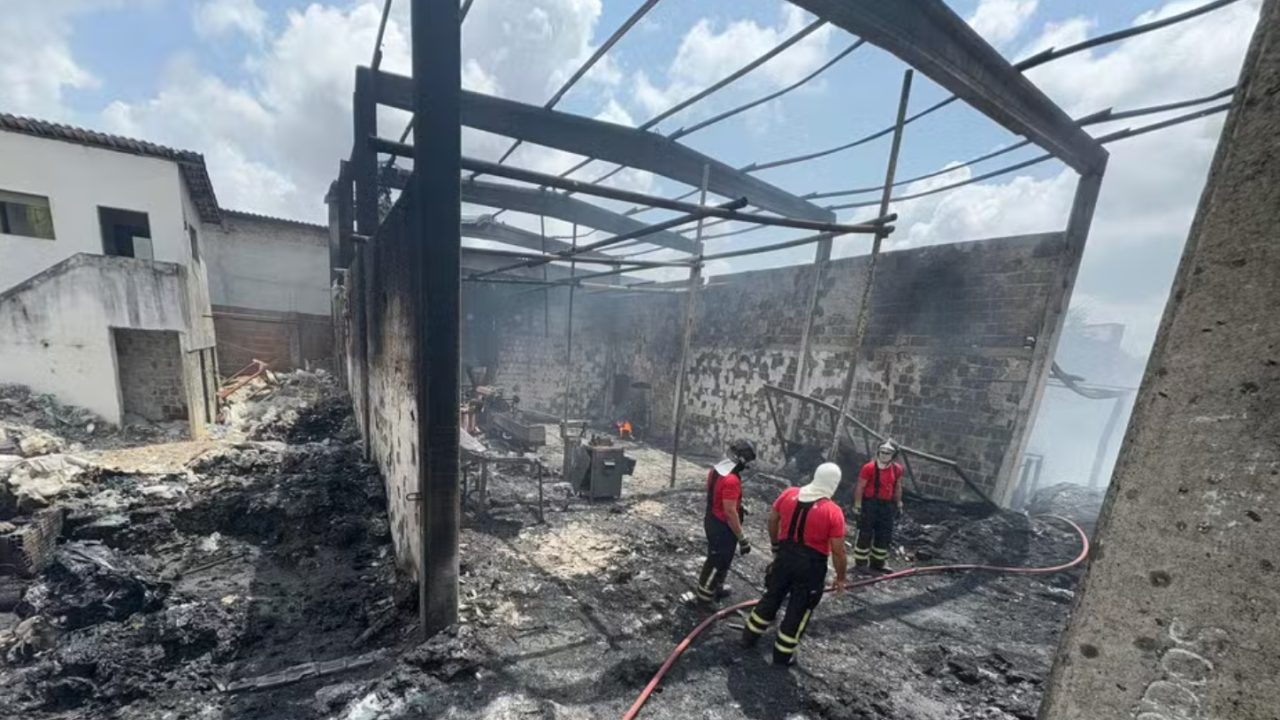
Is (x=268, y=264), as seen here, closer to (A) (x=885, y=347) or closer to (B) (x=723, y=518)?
(B) (x=723, y=518)

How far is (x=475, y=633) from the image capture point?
3566 millimetres

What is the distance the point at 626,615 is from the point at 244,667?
10.1ft

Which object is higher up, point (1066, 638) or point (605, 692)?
point (1066, 638)

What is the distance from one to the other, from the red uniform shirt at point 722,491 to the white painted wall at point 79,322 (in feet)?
37.0

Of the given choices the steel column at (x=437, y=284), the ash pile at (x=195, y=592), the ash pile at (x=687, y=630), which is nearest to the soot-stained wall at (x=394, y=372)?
the steel column at (x=437, y=284)

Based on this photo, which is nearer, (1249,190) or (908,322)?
(1249,190)

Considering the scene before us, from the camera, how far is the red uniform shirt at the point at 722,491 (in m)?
4.17

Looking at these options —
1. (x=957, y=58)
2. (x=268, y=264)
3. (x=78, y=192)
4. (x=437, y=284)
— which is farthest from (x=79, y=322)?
(x=957, y=58)

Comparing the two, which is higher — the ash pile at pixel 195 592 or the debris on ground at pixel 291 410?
the ash pile at pixel 195 592

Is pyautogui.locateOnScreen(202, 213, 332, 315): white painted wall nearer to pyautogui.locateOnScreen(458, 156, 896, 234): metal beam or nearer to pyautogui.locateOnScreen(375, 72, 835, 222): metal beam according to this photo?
pyautogui.locateOnScreen(375, 72, 835, 222): metal beam

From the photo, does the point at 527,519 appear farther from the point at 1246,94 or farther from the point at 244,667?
the point at 1246,94

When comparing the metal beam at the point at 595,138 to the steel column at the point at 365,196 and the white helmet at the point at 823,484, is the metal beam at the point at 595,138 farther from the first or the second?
the white helmet at the point at 823,484

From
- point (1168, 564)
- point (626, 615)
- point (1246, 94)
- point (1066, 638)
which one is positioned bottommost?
point (626, 615)

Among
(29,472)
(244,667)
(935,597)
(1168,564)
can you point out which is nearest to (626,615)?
(244,667)
